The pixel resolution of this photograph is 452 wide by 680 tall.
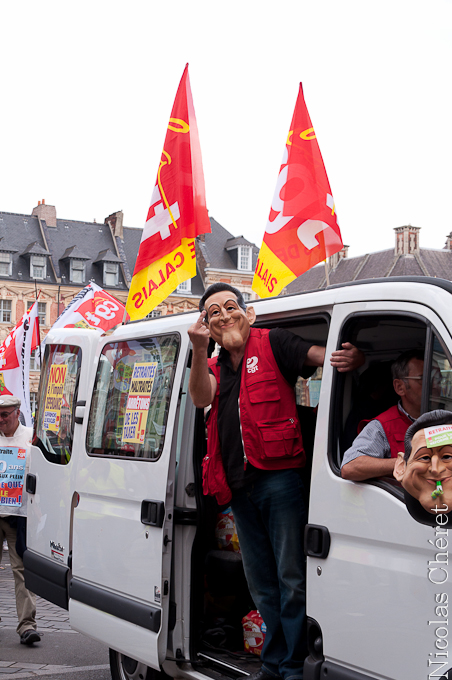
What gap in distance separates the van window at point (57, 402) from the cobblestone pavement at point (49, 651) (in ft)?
4.87

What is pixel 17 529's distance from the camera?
6926 mm

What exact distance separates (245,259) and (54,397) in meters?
50.3

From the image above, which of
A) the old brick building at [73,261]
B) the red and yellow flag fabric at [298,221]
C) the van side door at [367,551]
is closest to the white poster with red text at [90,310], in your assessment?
the red and yellow flag fabric at [298,221]

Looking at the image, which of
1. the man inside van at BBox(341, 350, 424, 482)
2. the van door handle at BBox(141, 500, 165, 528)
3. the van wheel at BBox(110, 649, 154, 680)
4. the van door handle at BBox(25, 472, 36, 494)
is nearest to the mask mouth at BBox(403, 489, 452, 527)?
the man inside van at BBox(341, 350, 424, 482)

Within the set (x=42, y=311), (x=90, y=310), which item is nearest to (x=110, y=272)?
(x=42, y=311)

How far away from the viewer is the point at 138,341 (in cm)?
495

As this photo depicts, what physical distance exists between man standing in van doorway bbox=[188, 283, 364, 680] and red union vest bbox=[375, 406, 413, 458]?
45cm

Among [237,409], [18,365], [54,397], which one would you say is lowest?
[237,409]

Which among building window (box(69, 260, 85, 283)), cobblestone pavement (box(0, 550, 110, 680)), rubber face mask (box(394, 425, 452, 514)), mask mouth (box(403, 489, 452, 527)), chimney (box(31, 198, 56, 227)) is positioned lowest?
cobblestone pavement (box(0, 550, 110, 680))

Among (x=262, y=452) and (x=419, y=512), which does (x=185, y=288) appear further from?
(x=419, y=512)

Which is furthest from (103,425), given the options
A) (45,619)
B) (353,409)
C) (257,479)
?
(45,619)

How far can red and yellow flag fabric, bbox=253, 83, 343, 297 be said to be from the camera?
5711 mm

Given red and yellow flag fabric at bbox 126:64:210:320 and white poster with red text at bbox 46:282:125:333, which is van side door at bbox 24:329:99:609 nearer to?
red and yellow flag fabric at bbox 126:64:210:320

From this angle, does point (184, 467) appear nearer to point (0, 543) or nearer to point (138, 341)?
point (138, 341)
